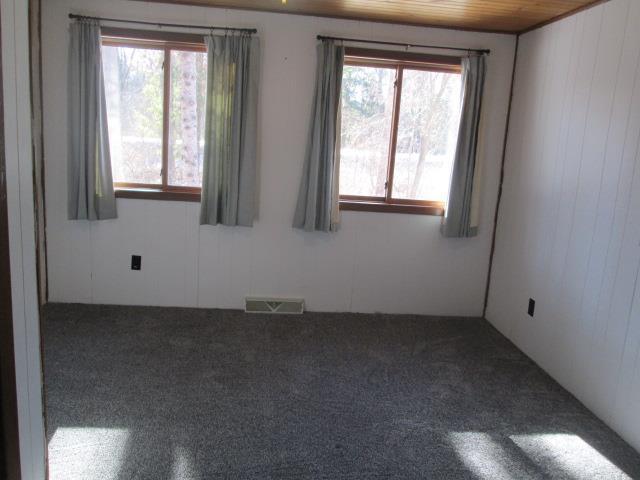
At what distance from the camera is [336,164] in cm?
377

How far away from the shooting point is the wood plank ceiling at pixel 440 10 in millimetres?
3113

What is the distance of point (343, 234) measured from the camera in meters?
4.00

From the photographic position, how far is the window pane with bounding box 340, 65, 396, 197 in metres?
3.84

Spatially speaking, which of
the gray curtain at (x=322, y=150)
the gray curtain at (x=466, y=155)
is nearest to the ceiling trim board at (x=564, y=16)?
the gray curtain at (x=466, y=155)

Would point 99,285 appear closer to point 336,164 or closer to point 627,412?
point 336,164

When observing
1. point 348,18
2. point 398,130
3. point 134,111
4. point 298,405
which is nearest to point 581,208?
point 398,130

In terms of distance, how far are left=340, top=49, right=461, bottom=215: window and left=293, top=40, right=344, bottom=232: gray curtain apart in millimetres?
168

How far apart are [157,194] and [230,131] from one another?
2.44 ft

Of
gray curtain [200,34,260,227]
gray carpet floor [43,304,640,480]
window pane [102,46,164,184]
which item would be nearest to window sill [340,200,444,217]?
gray curtain [200,34,260,227]

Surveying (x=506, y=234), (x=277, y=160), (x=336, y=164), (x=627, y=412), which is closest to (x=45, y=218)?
(x=277, y=160)

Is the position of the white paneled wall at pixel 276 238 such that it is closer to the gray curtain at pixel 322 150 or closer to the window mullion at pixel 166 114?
the gray curtain at pixel 322 150

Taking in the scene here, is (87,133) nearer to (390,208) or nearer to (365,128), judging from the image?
(365,128)

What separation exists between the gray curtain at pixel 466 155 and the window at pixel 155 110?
1.94m

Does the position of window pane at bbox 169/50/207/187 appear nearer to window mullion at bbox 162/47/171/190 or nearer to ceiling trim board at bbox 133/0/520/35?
window mullion at bbox 162/47/171/190
